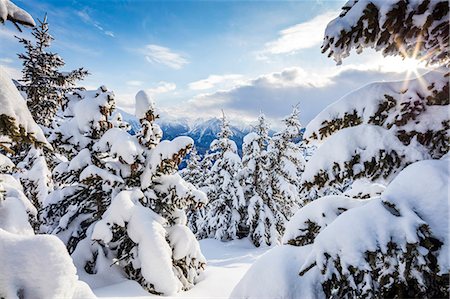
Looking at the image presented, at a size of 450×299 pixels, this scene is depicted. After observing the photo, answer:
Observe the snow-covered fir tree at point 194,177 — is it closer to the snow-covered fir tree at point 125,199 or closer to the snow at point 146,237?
the snow-covered fir tree at point 125,199

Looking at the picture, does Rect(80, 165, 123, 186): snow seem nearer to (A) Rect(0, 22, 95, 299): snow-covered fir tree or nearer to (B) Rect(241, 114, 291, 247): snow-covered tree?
(A) Rect(0, 22, 95, 299): snow-covered fir tree

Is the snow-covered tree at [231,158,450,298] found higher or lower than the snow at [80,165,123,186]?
higher

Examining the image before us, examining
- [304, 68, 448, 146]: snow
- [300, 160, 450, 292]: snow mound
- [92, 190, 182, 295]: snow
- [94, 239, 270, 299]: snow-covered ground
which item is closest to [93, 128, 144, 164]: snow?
[92, 190, 182, 295]: snow

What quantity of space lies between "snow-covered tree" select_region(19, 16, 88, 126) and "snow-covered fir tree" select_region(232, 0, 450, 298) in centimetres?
1315

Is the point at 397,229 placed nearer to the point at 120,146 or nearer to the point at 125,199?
the point at 125,199

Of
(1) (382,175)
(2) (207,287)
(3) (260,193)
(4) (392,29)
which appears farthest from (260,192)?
(4) (392,29)

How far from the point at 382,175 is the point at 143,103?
304 inches

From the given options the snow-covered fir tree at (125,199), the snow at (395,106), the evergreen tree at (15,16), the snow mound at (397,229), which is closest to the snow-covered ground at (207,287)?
the snow-covered fir tree at (125,199)

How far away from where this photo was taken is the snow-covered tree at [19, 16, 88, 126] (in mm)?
13961

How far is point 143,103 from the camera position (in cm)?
960

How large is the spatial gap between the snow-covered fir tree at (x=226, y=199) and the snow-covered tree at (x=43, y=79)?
513 inches

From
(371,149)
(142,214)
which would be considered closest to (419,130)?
(371,149)

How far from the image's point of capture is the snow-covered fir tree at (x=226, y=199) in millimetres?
23156

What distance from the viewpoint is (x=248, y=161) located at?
2358 centimetres
